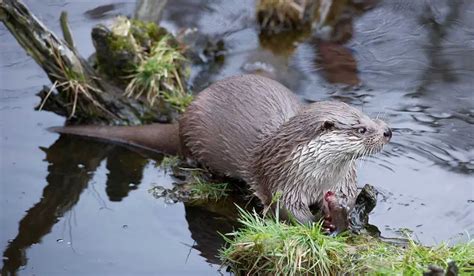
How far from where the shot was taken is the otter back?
4859 millimetres

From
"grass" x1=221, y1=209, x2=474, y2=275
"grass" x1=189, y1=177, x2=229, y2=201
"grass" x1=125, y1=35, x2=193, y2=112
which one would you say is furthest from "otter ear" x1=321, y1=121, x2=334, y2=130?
"grass" x1=125, y1=35, x2=193, y2=112

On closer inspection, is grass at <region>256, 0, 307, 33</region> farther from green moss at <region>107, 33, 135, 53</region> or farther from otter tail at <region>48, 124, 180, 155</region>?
otter tail at <region>48, 124, 180, 155</region>

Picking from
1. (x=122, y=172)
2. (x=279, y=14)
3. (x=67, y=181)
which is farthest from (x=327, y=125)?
(x=279, y=14)

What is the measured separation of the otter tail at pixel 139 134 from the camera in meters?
5.43

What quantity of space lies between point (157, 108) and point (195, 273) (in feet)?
5.55

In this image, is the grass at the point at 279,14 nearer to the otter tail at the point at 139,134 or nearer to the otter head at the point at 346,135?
the otter tail at the point at 139,134

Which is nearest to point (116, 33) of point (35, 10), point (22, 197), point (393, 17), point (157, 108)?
point (157, 108)

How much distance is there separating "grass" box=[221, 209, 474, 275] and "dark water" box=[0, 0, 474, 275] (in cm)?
41

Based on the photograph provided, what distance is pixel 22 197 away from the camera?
4.95 metres

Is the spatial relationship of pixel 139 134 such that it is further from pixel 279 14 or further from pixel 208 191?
pixel 279 14

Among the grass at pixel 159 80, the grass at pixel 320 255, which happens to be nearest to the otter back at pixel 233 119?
the grass at pixel 159 80

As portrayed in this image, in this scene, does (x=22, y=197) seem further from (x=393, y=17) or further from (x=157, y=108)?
(x=393, y=17)

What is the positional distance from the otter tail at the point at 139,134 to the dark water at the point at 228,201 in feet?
0.22

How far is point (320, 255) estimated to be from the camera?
3836mm
